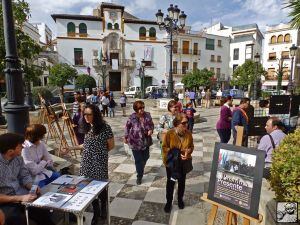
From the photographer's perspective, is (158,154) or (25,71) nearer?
(158,154)

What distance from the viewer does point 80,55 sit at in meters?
36.6

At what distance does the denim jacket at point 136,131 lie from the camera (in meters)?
4.75

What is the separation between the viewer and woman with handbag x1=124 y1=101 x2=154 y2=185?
4.76 metres

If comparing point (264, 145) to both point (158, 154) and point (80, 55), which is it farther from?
point (80, 55)

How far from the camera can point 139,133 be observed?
4746mm

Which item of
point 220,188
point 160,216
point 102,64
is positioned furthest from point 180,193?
point 102,64

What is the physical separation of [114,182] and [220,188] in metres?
2.79

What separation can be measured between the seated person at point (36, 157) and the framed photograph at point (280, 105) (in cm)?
583

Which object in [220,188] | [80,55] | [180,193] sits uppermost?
[80,55]

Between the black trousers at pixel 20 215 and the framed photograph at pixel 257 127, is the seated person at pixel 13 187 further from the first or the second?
the framed photograph at pixel 257 127

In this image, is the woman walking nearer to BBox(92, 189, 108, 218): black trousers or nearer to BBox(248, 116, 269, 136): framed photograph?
BBox(92, 189, 108, 218): black trousers

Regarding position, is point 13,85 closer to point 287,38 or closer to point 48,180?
point 48,180

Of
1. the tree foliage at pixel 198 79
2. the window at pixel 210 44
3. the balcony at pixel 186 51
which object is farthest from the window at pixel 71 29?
the window at pixel 210 44

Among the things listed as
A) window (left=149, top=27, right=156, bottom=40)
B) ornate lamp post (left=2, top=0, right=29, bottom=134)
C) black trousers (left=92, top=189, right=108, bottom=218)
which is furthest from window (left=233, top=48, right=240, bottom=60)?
black trousers (left=92, top=189, right=108, bottom=218)
